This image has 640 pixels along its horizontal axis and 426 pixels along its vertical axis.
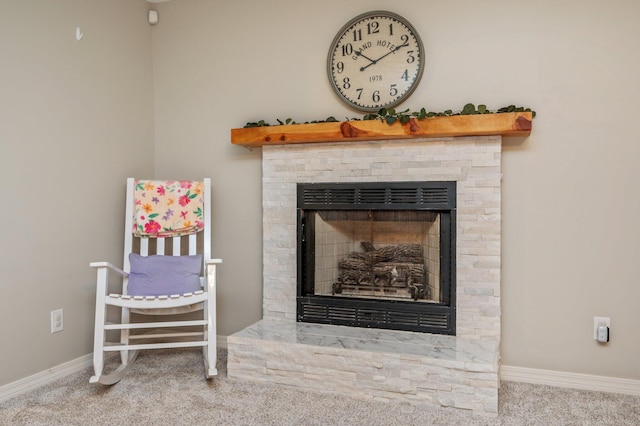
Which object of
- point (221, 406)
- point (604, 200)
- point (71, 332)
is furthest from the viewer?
point (71, 332)

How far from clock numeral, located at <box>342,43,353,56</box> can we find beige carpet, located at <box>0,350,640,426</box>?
6.14ft

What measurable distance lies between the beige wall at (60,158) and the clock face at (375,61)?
1354mm

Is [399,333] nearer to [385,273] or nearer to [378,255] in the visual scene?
[385,273]

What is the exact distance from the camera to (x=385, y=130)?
8.82 ft

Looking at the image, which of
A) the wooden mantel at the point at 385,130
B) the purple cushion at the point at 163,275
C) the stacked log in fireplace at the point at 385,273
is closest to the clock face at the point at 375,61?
the wooden mantel at the point at 385,130

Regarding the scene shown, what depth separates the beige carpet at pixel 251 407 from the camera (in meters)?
2.19

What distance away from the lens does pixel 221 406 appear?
2.33 m

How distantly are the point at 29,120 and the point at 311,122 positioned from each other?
148cm

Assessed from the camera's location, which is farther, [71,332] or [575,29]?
[71,332]

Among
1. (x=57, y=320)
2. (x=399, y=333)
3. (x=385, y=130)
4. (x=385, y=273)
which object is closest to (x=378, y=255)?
(x=385, y=273)

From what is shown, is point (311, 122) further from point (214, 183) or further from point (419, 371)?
point (419, 371)

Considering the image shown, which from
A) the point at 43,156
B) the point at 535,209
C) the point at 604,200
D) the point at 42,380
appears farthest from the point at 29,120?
the point at 604,200

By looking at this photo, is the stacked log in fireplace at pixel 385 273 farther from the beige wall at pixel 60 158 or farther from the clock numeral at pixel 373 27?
the beige wall at pixel 60 158

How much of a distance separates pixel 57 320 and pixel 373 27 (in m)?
2.37
